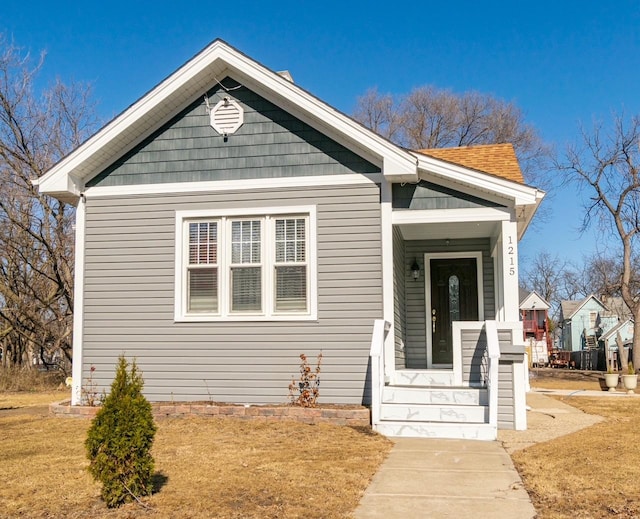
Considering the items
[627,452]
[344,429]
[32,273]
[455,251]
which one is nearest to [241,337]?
[344,429]

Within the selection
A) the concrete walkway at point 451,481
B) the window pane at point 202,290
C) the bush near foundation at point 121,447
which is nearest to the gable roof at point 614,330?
the window pane at point 202,290

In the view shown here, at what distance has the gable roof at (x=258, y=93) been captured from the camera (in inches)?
382

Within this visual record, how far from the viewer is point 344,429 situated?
344 inches

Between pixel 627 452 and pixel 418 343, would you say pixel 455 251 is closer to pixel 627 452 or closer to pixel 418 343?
pixel 418 343

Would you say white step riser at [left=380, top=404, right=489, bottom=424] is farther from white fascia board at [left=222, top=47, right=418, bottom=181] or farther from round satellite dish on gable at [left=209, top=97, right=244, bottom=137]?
round satellite dish on gable at [left=209, top=97, right=244, bottom=137]

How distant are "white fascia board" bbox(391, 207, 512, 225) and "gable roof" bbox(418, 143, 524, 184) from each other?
3.21 ft

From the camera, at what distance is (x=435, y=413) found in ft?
28.7

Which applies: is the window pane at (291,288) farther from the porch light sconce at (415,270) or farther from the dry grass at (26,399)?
the dry grass at (26,399)

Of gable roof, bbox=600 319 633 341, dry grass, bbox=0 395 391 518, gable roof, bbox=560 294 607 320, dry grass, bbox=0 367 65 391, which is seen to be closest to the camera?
dry grass, bbox=0 395 391 518

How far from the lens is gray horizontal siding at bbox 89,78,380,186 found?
10234 millimetres

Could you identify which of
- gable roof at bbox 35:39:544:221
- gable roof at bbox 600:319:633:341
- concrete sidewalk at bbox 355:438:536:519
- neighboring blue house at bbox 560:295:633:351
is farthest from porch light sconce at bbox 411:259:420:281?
neighboring blue house at bbox 560:295:633:351

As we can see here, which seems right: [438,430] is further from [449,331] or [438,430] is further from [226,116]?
[226,116]

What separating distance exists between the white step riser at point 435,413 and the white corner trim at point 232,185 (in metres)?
3.34

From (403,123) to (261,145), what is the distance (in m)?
25.8
